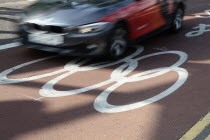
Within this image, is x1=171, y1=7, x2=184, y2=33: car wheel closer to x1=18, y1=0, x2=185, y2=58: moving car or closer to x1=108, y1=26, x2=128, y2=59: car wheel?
x1=18, y1=0, x2=185, y2=58: moving car

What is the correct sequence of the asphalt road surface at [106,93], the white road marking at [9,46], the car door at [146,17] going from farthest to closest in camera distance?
the white road marking at [9,46], the car door at [146,17], the asphalt road surface at [106,93]

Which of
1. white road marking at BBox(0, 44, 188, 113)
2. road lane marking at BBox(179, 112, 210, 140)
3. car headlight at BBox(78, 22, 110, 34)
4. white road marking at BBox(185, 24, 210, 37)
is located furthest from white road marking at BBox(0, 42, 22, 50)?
road lane marking at BBox(179, 112, 210, 140)

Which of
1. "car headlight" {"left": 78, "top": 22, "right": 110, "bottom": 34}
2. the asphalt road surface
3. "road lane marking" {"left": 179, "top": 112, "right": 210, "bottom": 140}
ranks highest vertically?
"car headlight" {"left": 78, "top": 22, "right": 110, "bottom": 34}

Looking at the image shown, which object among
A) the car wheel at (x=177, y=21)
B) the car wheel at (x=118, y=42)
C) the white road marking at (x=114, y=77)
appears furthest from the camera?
the car wheel at (x=177, y=21)

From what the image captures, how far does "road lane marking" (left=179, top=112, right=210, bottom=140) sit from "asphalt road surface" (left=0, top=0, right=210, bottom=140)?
0.24 ft

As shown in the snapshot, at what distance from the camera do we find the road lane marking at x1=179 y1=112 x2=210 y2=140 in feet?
11.3

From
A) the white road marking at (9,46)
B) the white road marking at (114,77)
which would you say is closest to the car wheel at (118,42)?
the white road marking at (114,77)

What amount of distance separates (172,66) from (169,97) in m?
1.32

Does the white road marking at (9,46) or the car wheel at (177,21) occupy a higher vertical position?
the white road marking at (9,46)

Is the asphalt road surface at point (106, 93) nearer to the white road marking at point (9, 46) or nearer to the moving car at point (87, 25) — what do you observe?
the white road marking at point (9, 46)

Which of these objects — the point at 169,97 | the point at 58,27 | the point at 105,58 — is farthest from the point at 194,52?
the point at 58,27

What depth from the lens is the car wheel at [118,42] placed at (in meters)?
5.75

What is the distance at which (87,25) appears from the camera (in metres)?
5.40

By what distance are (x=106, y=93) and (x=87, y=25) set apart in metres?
1.43
